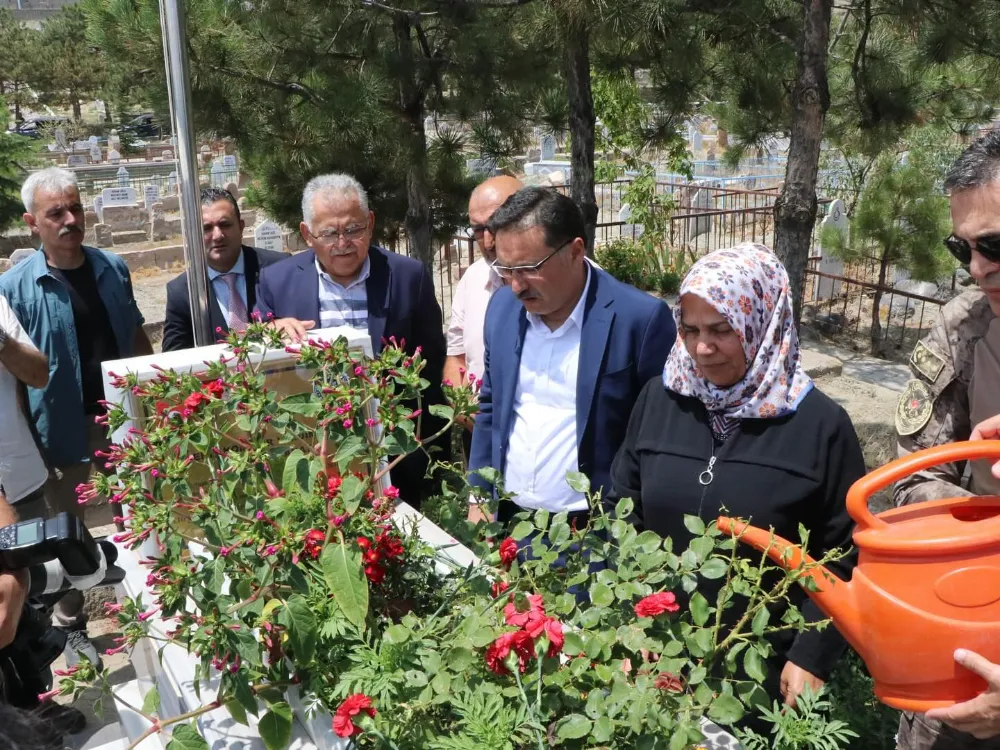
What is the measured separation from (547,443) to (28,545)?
3.50 ft

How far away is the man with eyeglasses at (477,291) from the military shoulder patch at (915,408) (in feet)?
4.28

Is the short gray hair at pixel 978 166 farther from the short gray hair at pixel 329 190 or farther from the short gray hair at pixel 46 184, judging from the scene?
the short gray hair at pixel 46 184

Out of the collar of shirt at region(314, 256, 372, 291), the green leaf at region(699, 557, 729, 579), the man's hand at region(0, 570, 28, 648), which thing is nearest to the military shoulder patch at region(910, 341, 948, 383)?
the green leaf at region(699, 557, 729, 579)

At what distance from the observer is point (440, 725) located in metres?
0.97

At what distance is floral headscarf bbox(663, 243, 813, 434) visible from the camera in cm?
151

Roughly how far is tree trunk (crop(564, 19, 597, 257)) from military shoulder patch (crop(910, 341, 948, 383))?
3.14 m

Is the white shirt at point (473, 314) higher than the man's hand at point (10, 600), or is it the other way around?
the white shirt at point (473, 314)

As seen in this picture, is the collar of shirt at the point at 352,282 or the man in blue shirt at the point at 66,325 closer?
the collar of shirt at the point at 352,282

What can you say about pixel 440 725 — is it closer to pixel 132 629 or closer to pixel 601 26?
pixel 132 629

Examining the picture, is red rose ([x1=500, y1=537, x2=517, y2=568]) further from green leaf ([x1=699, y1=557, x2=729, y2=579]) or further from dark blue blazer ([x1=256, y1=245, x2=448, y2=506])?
dark blue blazer ([x1=256, y1=245, x2=448, y2=506])

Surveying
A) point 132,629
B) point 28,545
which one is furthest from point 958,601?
point 28,545

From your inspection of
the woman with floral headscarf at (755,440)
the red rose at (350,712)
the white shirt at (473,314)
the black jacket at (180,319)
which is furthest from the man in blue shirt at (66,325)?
the red rose at (350,712)

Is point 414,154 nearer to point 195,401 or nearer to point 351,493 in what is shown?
point 195,401

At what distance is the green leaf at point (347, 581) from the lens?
39.6 inches
